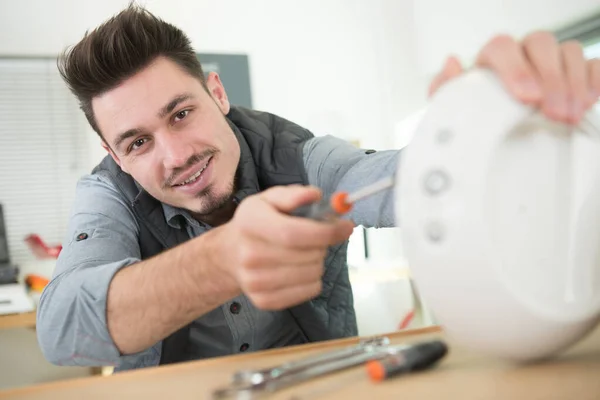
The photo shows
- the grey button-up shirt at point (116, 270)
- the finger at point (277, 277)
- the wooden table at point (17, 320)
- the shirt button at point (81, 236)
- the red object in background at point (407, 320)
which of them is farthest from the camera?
the red object in background at point (407, 320)

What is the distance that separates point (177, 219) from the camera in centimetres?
104

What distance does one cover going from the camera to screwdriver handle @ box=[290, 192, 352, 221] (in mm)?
431

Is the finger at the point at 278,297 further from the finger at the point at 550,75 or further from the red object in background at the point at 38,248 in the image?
the red object in background at the point at 38,248

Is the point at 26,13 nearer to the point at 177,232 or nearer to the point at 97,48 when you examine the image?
the point at 97,48

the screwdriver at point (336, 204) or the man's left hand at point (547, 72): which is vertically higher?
the man's left hand at point (547, 72)

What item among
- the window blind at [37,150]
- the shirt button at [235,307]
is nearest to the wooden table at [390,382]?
the shirt button at [235,307]

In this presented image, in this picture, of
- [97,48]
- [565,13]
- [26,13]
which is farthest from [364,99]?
[97,48]

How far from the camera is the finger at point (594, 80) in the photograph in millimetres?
418

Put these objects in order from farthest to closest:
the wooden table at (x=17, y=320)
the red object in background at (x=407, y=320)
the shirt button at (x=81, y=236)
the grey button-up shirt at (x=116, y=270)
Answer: the red object in background at (x=407, y=320) → the wooden table at (x=17, y=320) → the shirt button at (x=81, y=236) → the grey button-up shirt at (x=116, y=270)

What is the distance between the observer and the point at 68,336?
0.67 metres

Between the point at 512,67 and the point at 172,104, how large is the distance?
0.69 metres

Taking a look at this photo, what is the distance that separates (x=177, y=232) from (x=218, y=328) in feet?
0.66

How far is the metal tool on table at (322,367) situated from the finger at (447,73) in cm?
23

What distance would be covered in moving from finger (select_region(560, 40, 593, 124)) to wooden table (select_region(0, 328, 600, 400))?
19 centimetres
